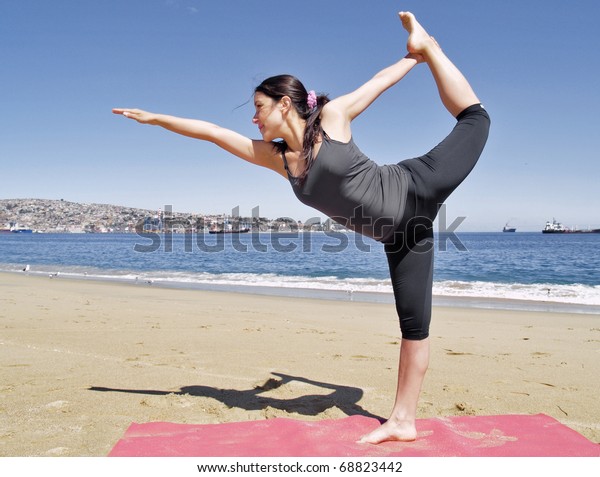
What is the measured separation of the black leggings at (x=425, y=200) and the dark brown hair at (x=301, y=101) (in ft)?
1.62

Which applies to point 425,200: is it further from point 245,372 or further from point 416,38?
point 245,372

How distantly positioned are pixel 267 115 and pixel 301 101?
0.61ft

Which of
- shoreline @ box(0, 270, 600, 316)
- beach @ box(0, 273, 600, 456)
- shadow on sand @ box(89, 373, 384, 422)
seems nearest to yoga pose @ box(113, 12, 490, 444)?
shadow on sand @ box(89, 373, 384, 422)

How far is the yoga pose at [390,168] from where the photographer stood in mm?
2338

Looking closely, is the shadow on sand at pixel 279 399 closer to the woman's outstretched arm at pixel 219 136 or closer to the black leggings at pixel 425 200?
the black leggings at pixel 425 200

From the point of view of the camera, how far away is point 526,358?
5.32 m

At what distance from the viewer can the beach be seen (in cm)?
312

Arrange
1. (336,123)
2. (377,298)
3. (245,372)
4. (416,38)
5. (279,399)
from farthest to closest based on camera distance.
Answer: (377,298) → (245,372) → (279,399) → (416,38) → (336,123)

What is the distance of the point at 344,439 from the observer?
2.69 m

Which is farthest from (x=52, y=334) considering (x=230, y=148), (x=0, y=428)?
(x=230, y=148)

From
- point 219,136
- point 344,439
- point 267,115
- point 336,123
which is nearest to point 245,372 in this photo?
point 344,439

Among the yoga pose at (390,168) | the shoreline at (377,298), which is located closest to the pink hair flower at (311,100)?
the yoga pose at (390,168)

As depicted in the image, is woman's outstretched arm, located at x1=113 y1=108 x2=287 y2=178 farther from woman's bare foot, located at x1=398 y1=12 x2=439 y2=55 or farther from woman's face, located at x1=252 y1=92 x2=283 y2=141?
woman's bare foot, located at x1=398 y1=12 x2=439 y2=55
